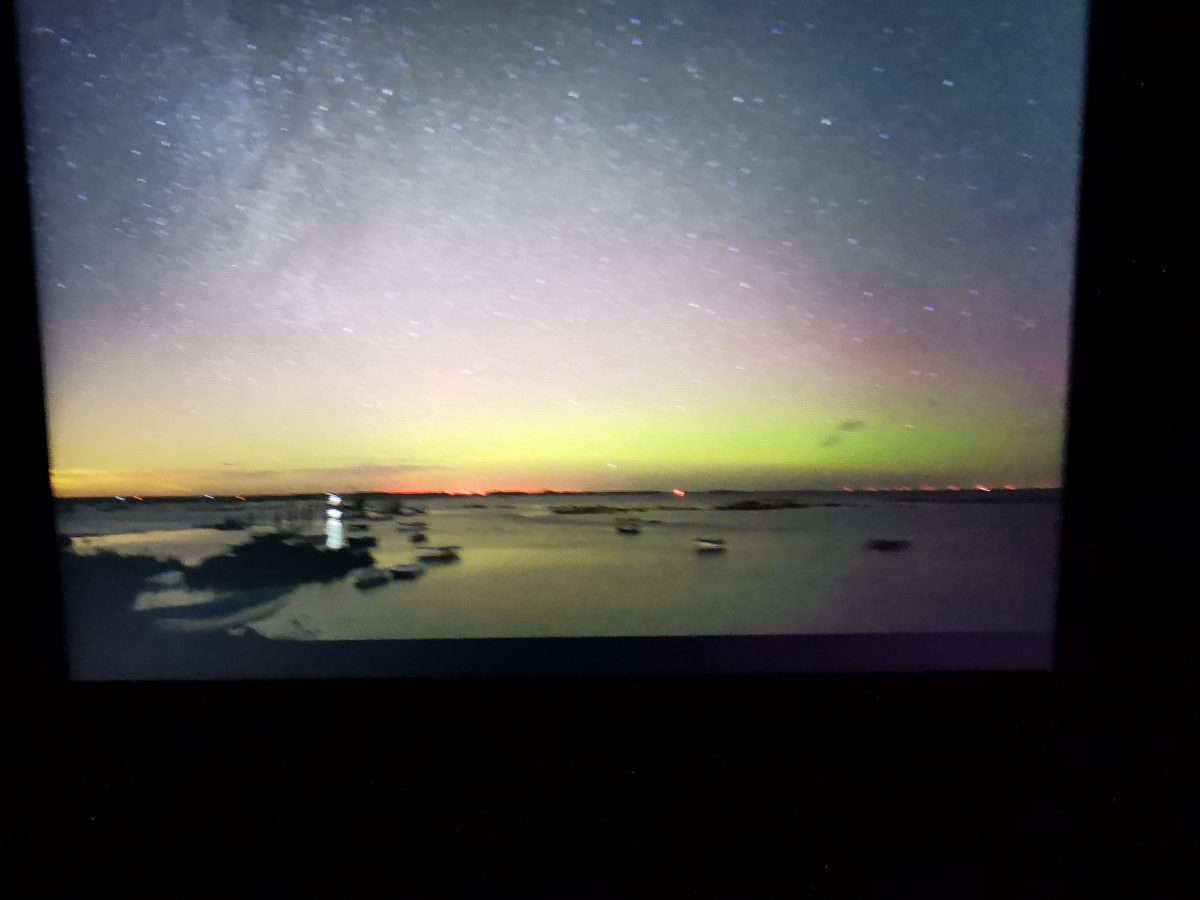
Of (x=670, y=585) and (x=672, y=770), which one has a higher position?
(x=670, y=585)

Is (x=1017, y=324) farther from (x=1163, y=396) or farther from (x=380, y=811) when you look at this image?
(x=380, y=811)

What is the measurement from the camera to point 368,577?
124 centimetres

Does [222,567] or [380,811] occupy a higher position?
[222,567]

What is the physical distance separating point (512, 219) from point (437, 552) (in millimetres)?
625

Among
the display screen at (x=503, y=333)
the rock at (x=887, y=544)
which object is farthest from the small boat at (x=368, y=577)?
the rock at (x=887, y=544)

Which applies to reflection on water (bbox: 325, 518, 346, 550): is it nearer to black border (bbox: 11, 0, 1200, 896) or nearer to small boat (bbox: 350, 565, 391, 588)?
small boat (bbox: 350, 565, 391, 588)

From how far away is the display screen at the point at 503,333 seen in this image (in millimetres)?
1171

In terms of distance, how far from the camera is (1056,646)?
1.26 metres

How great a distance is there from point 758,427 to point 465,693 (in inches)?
29.2

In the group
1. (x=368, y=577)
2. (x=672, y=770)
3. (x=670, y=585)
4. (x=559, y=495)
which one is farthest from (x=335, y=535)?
(x=672, y=770)

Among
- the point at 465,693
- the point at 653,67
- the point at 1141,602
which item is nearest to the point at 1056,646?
the point at 1141,602

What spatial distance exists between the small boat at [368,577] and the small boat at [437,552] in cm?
8

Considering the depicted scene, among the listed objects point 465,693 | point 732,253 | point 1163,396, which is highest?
point 732,253

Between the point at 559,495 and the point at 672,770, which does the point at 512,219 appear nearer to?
the point at 559,495
